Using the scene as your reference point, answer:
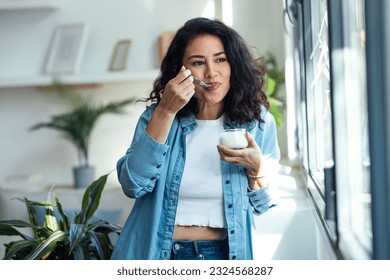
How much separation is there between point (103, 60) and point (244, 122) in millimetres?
1804

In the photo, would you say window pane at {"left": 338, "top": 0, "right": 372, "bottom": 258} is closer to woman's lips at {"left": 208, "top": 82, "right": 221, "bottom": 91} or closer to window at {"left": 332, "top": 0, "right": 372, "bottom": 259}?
window at {"left": 332, "top": 0, "right": 372, "bottom": 259}

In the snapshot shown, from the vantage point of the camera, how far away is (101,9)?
2.61m

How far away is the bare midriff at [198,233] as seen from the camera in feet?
3.08

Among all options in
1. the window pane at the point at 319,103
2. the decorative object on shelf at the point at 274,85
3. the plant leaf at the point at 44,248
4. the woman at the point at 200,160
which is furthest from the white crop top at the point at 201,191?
the decorative object on shelf at the point at 274,85

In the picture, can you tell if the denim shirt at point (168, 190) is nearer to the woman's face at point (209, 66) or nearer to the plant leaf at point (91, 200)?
the woman's face at point (209, 66)

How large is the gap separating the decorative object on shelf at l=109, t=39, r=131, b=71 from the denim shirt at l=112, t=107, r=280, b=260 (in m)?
1.65

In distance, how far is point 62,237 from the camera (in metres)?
1.27

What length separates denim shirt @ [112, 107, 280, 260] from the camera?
3.09 ft

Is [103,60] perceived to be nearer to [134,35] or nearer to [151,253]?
[134,35]

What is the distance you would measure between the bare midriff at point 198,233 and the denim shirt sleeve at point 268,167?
7 centimetres

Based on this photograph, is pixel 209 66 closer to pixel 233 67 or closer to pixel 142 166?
pixel 233 67

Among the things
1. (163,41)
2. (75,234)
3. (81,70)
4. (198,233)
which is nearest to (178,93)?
(198,233)

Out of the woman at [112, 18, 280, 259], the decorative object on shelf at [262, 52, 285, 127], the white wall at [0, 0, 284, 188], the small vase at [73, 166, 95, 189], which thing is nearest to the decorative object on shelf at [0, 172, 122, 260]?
the woman at [112, 18, 280, 259]

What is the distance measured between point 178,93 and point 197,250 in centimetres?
21
